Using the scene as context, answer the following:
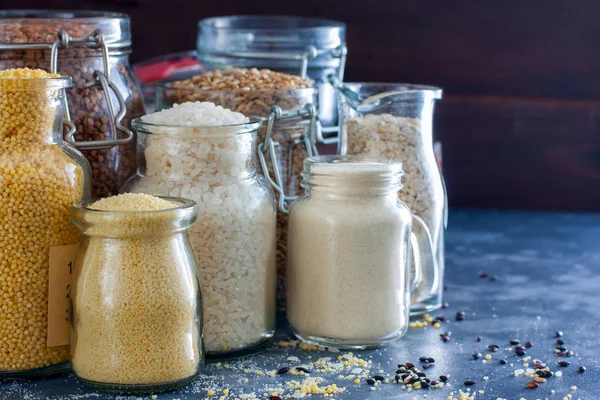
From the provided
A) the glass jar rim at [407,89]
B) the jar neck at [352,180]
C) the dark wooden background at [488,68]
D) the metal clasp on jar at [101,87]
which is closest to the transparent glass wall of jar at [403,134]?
the glass jar rim at [407,89]

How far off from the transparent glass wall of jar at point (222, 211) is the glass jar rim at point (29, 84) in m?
0.12

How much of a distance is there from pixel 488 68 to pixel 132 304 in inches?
55.4

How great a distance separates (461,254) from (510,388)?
679 mm

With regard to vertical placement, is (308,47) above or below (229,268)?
above

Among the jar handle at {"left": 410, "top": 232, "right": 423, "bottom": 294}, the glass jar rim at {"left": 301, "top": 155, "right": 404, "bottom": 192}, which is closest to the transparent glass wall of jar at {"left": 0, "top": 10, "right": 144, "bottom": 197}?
the glass jar rim at {"left": 301, "top": 155, "right": 404, "bottom": 192}

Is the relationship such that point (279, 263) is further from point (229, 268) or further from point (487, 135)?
point (487, 135)

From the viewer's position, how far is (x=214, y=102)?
1.21m

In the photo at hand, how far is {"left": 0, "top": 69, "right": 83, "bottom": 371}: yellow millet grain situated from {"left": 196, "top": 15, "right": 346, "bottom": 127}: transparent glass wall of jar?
1.52 ft

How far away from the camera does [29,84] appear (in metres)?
0.98

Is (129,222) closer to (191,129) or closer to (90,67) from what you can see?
(191,129)

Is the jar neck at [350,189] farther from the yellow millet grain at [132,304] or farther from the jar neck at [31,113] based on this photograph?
the jar neck at [31,113]

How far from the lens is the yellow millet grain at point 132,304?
3.12 feet

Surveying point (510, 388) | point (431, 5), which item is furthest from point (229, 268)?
point (431, 5)

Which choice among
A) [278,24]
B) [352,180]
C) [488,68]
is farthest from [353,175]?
[488,68]
